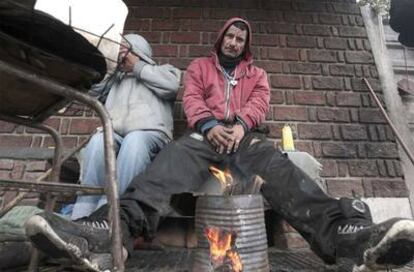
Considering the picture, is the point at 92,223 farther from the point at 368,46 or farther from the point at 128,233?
the point at 368,46

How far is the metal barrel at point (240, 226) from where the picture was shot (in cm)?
111

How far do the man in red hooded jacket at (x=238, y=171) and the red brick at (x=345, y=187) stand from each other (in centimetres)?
81

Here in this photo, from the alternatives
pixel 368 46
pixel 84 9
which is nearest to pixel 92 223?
pixel 84 9

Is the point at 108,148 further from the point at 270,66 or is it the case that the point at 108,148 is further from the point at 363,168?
the point at 363,168

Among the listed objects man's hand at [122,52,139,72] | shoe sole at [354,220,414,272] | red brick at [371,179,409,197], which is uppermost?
man's hand at [122,52,139,72]

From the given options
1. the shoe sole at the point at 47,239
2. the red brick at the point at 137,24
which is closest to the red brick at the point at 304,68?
the red brick at the point at 137,24

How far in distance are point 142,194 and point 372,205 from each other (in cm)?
169

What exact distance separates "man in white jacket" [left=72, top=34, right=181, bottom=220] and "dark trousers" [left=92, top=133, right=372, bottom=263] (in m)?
0.16

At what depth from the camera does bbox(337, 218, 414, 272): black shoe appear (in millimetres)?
990

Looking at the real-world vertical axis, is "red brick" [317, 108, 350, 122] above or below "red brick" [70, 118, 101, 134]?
above

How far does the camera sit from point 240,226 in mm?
1123

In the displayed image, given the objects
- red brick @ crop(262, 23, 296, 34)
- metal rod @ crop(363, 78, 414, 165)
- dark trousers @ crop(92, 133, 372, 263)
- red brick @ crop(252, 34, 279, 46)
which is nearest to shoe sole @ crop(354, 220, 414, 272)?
dark trousers @ crop(92, 133, 372, 263)

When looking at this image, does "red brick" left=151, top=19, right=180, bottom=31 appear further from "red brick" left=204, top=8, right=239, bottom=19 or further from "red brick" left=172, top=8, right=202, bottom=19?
"red brick" left=204, top=8, right=239, bottom=19

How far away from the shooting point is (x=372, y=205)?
2215 millimetres
